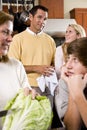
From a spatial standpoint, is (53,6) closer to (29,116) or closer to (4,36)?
(4,36)

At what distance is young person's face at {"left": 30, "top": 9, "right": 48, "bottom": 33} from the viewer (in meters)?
2.88

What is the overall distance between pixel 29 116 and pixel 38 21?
195 centimetres

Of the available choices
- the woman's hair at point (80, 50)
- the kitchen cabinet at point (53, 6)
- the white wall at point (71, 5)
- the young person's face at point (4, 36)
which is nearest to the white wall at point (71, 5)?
the white wall at point (71, 5)

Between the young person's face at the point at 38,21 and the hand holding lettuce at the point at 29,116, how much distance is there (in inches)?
71.6

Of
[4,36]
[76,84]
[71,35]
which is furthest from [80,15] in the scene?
[76,84]

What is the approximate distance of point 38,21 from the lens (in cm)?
291

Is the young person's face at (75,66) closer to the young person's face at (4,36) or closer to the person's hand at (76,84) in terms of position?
Result: the person's hand at (76,84)

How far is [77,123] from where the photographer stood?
51.8 inches

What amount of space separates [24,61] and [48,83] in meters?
0.34

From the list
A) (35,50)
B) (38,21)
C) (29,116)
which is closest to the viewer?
(29,116)

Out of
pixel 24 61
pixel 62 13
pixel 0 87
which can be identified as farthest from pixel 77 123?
pixel 62 13

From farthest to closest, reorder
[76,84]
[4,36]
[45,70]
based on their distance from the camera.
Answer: [45,70] → [4,36] → [76,84]

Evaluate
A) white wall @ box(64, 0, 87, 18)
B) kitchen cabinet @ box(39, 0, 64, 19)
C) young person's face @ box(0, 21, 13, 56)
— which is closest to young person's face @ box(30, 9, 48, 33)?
young person's face @ box(0, 21, 13, 56)

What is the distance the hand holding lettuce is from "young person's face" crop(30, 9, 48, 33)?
1.82 m
